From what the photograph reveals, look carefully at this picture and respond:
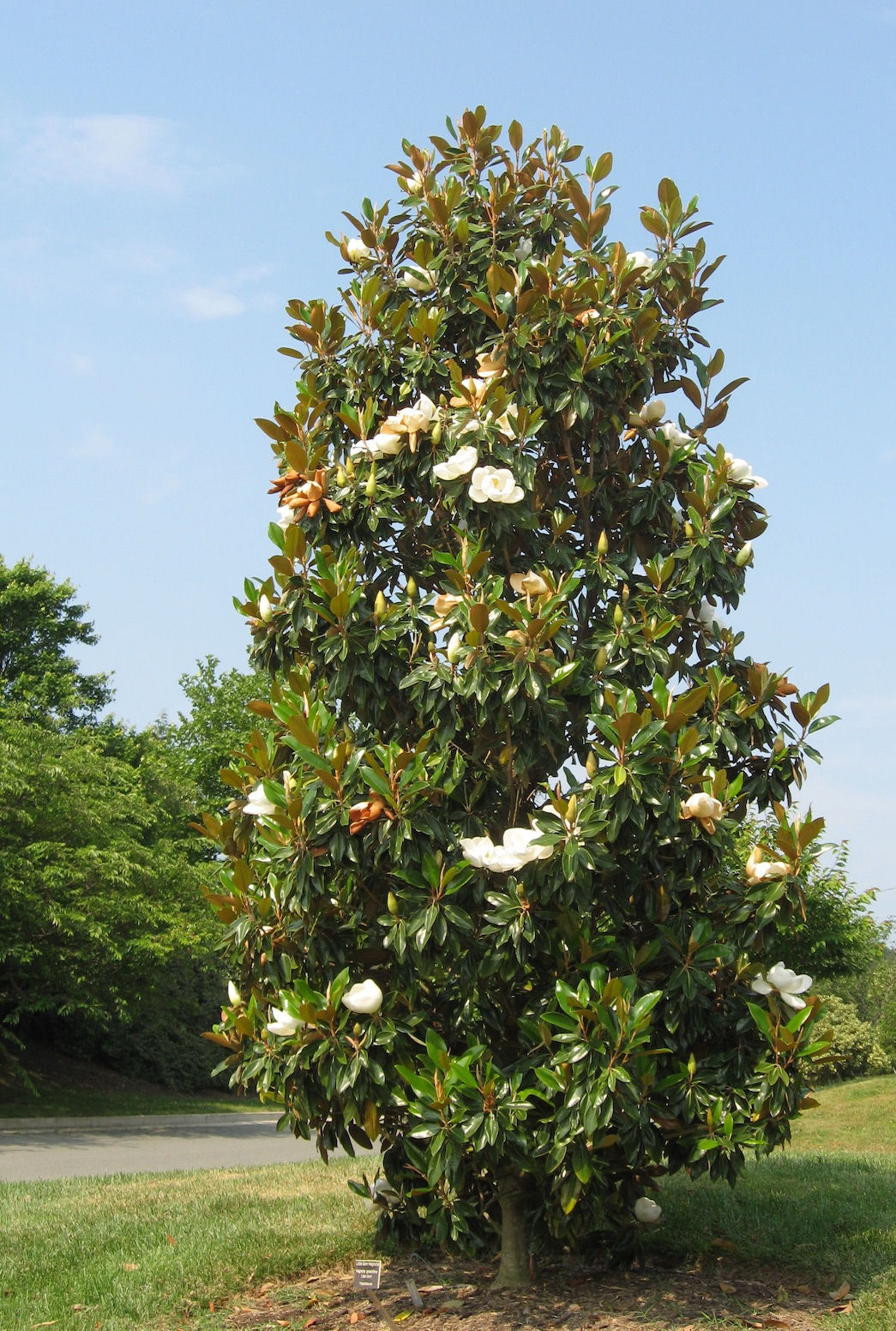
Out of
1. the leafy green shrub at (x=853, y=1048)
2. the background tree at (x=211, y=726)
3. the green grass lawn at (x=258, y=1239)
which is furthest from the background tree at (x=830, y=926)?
the background tree at (x=211, y=726)

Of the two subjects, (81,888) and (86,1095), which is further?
(86,1095)

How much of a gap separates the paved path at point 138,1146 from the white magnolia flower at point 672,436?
977 cm

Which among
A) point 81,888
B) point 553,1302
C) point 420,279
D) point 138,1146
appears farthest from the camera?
point 81,888

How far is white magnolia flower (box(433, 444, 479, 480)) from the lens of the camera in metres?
5.50

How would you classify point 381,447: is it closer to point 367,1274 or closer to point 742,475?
point 742,475

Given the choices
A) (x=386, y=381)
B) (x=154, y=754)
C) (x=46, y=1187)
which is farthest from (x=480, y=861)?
(x=154, y=754)

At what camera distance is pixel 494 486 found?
5.48m

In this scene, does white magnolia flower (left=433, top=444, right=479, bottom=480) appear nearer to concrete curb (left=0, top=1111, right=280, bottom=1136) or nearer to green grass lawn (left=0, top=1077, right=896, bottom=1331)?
green grass lawn (left=0, top=1077, right=896, bottom=1331)

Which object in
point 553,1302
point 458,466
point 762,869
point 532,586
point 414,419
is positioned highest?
point 414,419

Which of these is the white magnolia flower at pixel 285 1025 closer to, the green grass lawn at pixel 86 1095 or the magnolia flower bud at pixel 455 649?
the magnolia flower bud at pixel 455 649

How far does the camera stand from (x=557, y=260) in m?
6.00

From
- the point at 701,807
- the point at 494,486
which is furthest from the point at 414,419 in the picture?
the point at 701,807

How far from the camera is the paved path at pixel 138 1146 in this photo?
13.9 m

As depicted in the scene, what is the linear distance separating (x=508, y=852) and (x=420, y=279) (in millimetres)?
3350
